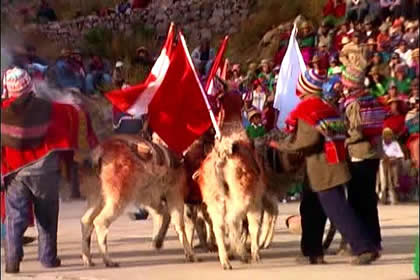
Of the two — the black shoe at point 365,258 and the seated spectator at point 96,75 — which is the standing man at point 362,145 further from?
the seated spectator at point 96,75

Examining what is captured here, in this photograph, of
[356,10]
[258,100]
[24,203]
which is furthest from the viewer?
[258,100]

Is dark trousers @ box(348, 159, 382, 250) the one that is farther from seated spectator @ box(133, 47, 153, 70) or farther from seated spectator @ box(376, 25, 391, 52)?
seated spectator @ box(133, 47, 153, 70)

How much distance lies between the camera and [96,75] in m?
10.8

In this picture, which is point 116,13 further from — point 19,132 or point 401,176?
point 401,176

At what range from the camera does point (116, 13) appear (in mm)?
10625

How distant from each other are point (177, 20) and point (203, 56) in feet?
2.18

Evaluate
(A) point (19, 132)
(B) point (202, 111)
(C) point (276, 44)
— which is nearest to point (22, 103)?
(A) point (19, 132)

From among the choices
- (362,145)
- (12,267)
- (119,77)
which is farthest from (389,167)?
(12,267)

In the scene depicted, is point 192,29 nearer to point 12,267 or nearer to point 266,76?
point 266,76

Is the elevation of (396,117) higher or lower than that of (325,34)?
lower

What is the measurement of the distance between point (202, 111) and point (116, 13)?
1.27 metres

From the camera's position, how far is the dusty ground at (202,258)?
10.1 metres

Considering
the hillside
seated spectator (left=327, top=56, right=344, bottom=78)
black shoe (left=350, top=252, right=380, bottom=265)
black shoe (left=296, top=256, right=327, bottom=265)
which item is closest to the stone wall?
the hillside

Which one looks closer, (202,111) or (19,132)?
(19,132)
